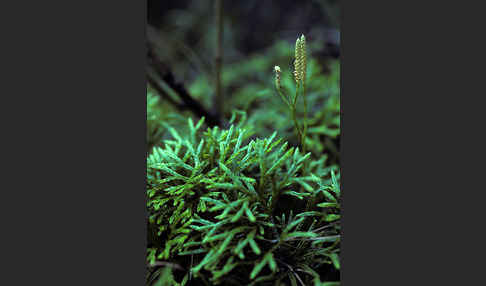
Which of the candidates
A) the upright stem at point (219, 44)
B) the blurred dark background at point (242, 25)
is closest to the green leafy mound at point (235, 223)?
the upright stem at point (219, 44)

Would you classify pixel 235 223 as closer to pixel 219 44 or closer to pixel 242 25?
pixel 219 44

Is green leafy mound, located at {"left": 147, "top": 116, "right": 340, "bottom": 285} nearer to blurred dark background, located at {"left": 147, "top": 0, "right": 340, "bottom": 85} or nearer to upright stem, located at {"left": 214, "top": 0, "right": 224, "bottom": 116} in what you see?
upright stem, located at {"left": 214, "top": 0, "right": 224, "bottom": 116}

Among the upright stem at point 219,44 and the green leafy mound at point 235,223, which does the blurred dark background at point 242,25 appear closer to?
the upright stem at point 219,44

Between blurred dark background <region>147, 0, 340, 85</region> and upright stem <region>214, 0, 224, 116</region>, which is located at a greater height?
blurred dark background <region>147, 0, 340, 85</region>

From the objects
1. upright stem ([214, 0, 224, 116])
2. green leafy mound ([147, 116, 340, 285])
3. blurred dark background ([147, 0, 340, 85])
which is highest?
blurred dark background ([147, 0, 340, 85])

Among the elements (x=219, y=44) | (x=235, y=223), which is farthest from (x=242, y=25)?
(x=235, y=223)

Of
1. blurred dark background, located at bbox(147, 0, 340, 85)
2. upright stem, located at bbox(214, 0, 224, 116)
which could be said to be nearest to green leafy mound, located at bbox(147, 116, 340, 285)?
upright stem, located at bbox(214, 0, 224, 116)

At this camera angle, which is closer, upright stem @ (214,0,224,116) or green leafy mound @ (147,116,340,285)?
green leafy mound @ (147,116,340,285)

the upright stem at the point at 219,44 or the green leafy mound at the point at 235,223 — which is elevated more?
the upright stem at the point at 219,44

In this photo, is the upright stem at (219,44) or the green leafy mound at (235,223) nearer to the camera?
the green leafy mound at (235,223)
